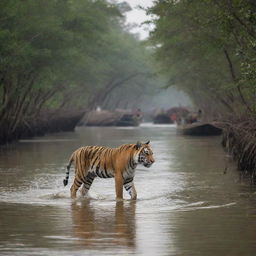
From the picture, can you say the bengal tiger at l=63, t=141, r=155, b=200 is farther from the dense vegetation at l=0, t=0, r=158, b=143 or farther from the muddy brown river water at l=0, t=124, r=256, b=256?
the dense vegetation at l=0, t=0, r=158, b=143

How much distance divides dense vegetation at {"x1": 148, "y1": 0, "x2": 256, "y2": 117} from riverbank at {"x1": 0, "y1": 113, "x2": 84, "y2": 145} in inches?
350

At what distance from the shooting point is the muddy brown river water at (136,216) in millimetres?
10445

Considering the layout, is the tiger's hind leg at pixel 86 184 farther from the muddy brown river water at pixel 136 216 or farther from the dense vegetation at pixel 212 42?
the dense vegetation at pixel 212 42

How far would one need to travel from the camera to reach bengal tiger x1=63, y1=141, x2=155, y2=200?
16344 millimetres

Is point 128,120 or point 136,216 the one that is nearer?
point 136,216

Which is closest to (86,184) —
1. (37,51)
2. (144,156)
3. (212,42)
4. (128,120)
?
(144,156)

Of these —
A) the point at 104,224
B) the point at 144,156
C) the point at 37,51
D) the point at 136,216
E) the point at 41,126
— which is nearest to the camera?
the point at 104,224

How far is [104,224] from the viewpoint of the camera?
12820 millimetres

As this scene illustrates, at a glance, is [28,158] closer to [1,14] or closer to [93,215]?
[1,14]

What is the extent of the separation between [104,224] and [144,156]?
11.6ft

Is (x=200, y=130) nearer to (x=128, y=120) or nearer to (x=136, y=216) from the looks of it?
(x=128, y=120)

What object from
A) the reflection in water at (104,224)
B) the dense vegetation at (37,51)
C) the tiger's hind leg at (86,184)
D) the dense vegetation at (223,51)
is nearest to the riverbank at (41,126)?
the dense vegetation at (37,51)

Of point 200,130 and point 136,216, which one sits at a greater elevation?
point 200,130

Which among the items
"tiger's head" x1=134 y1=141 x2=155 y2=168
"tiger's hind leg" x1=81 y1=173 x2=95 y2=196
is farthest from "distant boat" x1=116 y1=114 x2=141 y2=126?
"tiger's head" x1=134 y1=141 x2=155 y2=168
